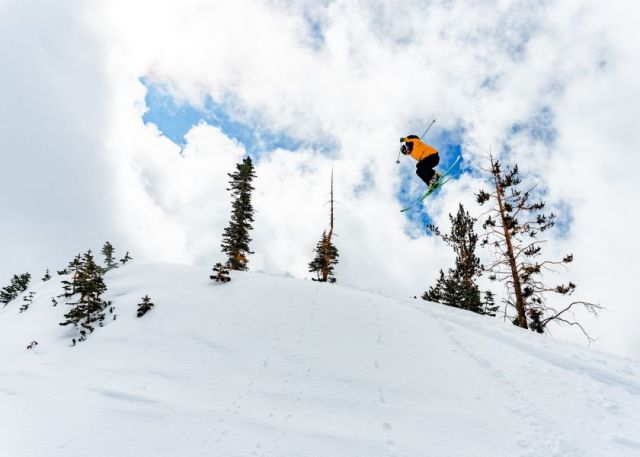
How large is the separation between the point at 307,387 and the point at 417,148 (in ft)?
35.6

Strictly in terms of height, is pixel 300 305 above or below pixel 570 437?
above

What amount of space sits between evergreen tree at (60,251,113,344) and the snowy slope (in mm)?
738

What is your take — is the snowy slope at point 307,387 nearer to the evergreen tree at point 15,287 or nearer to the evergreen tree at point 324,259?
the evergreen tree at point 324,259

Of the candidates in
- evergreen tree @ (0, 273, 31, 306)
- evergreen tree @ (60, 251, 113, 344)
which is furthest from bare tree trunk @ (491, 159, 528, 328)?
evergreen tree @ (0, 273, 31, 306)

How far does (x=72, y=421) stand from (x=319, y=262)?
84.9 feet

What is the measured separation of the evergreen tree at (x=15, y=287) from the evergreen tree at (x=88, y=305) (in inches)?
1257

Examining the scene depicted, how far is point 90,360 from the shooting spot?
10758mm

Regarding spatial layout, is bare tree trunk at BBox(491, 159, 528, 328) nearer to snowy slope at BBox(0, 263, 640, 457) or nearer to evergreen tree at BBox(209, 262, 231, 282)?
snowy slope at BBox(0, 263, 640, 457)

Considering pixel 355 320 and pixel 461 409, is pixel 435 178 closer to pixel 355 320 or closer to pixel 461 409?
pixel 355 320

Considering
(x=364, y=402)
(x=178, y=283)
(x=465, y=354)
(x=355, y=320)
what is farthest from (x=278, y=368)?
(x=178, y=283)

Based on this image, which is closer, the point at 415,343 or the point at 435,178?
the point at 415,343

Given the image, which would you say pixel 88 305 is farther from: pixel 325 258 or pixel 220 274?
pixel 325 258

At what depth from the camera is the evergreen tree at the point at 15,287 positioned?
122 ft

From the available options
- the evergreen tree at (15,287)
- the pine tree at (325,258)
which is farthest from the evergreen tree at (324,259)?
the evergreen tree at (15,287)
